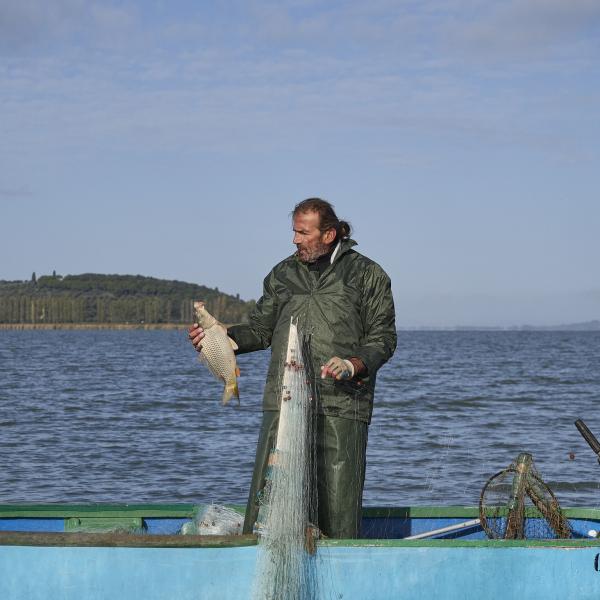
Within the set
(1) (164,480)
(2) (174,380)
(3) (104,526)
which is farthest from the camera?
(2) (174,380)

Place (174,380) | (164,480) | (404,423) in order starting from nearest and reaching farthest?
1. (164,480)
2. (404,423)
3. (174,380)

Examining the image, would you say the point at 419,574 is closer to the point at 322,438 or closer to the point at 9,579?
the point at 322,438

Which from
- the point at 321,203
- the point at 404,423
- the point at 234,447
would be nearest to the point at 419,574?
the point at 321,203

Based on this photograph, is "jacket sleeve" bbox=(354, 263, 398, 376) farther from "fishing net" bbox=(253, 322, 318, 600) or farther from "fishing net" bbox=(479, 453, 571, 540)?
"fishing net" bbox=(479, 453, 571, 540)

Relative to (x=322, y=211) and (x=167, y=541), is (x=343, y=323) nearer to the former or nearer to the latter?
(x=322, y=211)

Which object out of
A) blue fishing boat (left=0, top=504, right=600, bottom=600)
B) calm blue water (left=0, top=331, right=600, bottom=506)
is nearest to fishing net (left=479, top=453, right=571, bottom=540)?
blue fishing boat (left=0, top=504, right=600, bottom=600)

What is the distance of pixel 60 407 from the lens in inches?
1083

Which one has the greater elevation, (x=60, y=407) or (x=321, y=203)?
(x=321, y=203)

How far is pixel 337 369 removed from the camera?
18.9 ft

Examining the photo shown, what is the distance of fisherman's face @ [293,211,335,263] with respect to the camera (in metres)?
6.17

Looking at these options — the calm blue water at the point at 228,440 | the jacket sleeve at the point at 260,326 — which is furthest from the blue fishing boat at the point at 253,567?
the calm blue water at the point at 228,440

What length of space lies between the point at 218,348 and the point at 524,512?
95.4 inches

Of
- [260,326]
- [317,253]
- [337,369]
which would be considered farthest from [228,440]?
[337,369]

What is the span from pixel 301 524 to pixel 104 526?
190cm
